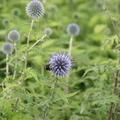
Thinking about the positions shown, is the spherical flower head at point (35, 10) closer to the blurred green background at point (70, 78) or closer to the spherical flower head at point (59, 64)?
the blurred green background at point (70, 78)

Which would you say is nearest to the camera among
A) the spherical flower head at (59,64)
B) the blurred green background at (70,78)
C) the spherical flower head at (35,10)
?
the blurred green background at (70,78)

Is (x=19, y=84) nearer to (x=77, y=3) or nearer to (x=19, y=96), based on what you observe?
(x=19, y=96)

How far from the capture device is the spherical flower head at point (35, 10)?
3541 mm

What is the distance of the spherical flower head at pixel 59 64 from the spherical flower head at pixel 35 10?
1.55ft

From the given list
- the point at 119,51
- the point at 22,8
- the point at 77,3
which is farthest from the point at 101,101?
the point at 77,3

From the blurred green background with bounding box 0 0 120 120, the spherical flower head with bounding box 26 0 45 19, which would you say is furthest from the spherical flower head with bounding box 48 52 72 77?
the spherical flower head with bounding box 26 0 45 19

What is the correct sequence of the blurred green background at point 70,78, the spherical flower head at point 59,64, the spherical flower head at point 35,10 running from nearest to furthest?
the blurred green background at point 70,78, the spherical flower head at point 59,64, the spherical flower head at point 35,10

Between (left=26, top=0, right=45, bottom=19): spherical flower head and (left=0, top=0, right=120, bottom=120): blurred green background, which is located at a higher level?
(left=26, top=0, right=45, bottom=19): spherical flower head

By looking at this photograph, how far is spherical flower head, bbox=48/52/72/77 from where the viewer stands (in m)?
3.14

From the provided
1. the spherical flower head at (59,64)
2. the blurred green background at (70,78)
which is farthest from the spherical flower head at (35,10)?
the spherical flower head at (59,64)

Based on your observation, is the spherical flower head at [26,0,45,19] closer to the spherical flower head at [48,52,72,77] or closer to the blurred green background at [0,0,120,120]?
the blurred green background at [0,0,120,120]

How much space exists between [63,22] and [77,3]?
70.0 inches

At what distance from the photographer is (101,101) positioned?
11.0 feet

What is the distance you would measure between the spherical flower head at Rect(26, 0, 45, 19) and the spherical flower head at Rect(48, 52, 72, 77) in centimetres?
47
